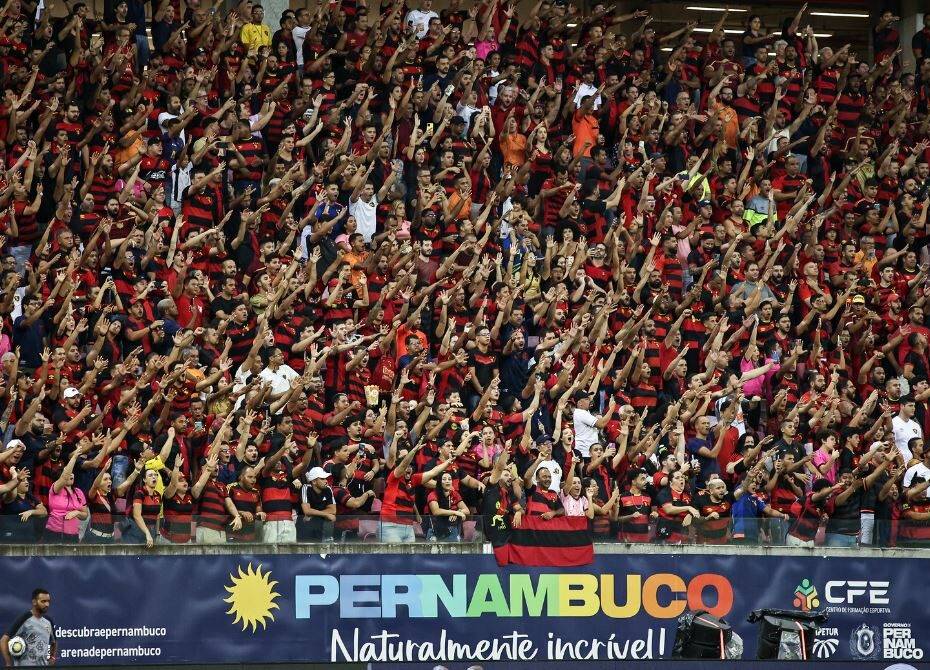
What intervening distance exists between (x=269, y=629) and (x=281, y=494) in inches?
65.0

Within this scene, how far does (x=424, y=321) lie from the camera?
2600 cm

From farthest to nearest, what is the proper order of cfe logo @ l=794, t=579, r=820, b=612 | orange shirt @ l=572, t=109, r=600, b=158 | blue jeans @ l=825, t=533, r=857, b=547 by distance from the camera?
1. orange shirt @ l=572, t=109, r=600, b=158
2. blue jeans @ l=825, t=533, r=857, b=547
3. cfe logo @ l=794, t=579, r=820, b=612

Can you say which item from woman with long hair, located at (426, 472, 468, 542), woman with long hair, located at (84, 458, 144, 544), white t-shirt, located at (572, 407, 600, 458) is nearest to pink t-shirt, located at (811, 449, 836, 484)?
white t-shirt, located at (572, 407, 600, 458)

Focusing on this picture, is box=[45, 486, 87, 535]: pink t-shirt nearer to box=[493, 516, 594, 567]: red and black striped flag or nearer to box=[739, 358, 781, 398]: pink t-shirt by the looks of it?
box=[493, 516, 594, 567]: red and black striped flag

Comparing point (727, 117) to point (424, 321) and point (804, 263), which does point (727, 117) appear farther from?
point (424, 321)

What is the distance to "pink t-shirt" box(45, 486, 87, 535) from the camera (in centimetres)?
2119

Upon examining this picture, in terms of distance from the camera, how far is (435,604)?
22344mm

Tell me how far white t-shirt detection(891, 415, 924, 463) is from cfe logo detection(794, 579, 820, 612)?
11.3 feet

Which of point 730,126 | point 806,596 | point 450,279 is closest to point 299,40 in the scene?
point 450,279

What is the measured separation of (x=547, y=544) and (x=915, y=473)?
5639 mm

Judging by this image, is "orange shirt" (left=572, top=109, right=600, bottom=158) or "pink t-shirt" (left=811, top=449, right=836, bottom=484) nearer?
"pink t-shirt" (left=811, top=449, right=836, bottom=484)

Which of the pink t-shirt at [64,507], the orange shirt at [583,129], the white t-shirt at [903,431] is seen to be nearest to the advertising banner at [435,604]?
the pink t-shirt at [64,507]

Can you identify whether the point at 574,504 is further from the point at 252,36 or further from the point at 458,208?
the point at 252,36

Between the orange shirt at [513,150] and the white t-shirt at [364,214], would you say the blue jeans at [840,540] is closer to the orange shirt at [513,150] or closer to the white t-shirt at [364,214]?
the white t-shirt at [364,214]
